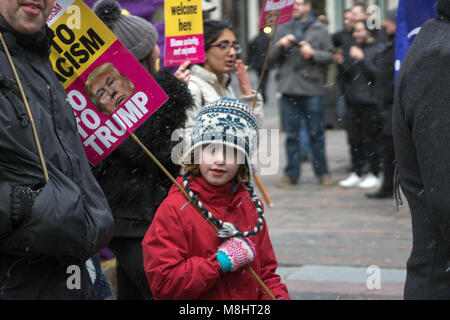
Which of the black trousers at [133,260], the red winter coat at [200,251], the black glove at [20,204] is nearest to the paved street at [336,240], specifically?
the black trousers at [133,260]

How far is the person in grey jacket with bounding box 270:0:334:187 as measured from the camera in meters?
9.84

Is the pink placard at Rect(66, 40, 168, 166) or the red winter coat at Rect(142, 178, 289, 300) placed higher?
the pink placard at Rect(66, 40, 168, 166)

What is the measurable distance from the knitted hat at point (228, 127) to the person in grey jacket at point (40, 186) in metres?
0.47

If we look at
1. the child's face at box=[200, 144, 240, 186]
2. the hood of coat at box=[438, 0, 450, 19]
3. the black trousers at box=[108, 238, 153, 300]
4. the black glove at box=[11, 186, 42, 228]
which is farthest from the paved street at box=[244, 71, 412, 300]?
the black glove at box=[11, 186, 42, 228]

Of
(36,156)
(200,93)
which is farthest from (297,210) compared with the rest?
(36,156)

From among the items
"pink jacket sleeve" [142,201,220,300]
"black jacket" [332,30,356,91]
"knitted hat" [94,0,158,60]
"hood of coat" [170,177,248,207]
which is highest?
"knitted hat" [94,0,158,60]

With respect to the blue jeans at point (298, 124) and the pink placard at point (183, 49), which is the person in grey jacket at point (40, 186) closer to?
the pink placard at point (183, 49)

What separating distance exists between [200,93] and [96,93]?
1.47m

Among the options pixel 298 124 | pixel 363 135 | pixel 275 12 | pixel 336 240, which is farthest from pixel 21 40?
pixel 363 135

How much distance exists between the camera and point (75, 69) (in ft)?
10.5

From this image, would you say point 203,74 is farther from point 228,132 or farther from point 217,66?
point 228,132

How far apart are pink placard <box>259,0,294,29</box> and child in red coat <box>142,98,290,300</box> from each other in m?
1.42

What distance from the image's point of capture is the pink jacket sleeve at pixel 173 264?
2.78 m

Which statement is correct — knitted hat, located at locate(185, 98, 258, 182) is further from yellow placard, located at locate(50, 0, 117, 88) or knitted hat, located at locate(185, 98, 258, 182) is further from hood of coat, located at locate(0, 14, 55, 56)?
hood of coat, located at locate(0, 14, 55, 56)
